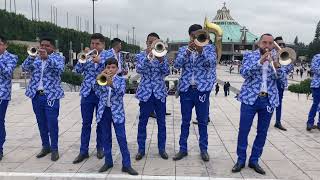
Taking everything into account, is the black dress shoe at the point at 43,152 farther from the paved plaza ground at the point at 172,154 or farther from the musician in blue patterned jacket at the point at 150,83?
the musician in blue patterned jacket at the point at 150,83

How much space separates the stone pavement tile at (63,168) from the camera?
6.21 m

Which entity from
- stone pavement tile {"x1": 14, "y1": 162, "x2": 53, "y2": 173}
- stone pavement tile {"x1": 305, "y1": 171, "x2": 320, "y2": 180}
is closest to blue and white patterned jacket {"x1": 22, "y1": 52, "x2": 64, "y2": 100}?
stone pavement tile {"x1": 14, "y1": 162, "x2": 53, "y2": 173}

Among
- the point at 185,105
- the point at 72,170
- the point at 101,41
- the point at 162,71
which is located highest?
the point at 101,41

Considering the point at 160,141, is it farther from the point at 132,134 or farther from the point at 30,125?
the point at 30,125

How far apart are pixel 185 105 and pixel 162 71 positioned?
612 millimetres

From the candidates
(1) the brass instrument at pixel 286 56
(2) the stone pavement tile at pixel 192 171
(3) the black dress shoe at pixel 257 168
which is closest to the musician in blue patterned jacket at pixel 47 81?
(2) the stone pavement tile at pixel 192 171

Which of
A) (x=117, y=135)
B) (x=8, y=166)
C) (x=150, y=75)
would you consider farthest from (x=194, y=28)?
(x=8, y=166)

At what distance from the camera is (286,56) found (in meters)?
5.87

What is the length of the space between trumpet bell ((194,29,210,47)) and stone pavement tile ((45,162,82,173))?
8.00ft

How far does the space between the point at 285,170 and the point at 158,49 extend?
2475 mm

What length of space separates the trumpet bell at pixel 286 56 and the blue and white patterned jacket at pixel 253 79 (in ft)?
0.72

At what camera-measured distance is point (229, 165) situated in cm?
659

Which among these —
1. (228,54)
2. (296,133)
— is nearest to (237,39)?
(228,54)

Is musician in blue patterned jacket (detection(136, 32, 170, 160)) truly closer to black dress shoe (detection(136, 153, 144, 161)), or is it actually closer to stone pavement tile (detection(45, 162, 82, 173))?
black dress shoe (detection(136, 153, 144, 161))
